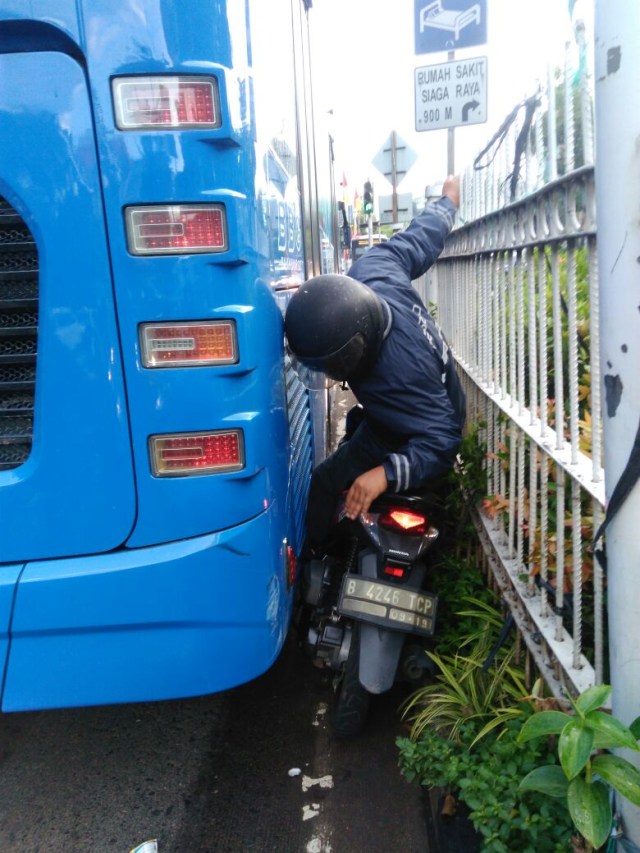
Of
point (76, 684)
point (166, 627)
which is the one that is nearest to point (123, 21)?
point (166, 627)

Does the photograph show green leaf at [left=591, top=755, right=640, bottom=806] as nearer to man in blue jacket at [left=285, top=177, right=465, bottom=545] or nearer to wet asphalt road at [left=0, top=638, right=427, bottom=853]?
wet asphalt road at [left=0, top=638, right=427, bottom=853]

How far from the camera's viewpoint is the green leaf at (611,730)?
1.32 m

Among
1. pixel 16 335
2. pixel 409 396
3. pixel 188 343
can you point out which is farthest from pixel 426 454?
pixel 16 335

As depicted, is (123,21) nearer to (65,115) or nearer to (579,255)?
(65,115)

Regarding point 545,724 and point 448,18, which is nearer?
point 545,724

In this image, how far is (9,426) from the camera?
2.04 meters

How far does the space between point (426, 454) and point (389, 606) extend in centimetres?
54

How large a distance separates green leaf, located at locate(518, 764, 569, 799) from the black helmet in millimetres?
1300

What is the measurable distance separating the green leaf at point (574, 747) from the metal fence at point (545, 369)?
0.41 m

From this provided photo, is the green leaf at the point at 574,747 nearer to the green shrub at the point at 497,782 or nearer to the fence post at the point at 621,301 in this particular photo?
the fence post at the point at 621,301

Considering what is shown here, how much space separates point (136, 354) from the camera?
189cm

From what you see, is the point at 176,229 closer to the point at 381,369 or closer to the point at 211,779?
the point at 381,369

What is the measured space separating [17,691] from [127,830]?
0.67m

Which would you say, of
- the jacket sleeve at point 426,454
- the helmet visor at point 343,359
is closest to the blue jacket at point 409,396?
the jacket sleeve at point 426,454
